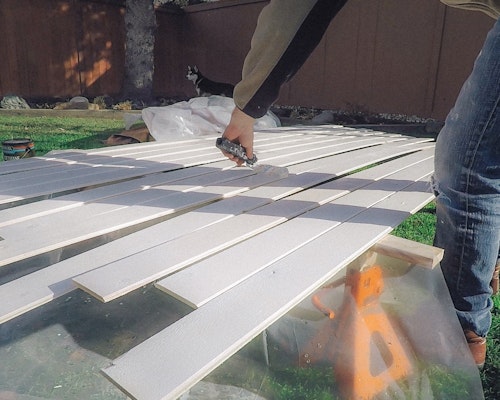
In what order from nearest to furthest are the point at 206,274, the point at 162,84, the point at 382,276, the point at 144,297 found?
the point at 206,274
the point at 144,297
the point at 382,276
the point at 162,84

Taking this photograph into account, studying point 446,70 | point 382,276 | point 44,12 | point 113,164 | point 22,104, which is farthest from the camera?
point 44,12

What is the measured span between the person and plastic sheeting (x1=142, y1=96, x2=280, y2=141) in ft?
8.52

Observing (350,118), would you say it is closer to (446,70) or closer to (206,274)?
(446,70)

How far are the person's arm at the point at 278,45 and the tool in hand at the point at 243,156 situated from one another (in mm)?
207

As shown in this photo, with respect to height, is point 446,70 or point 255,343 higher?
point 446,70

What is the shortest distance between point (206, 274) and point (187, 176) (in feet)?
2.94

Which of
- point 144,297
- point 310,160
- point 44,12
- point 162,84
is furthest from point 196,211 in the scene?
point 162,84

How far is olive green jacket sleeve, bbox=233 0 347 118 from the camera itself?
1145mm

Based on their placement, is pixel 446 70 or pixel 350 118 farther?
pixel 350 118

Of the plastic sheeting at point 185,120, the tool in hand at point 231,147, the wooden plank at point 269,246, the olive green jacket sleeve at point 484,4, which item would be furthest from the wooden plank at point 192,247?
the plastic sheeting at point 185,120

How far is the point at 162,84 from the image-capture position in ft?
35.8

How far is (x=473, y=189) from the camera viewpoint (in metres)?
1.10

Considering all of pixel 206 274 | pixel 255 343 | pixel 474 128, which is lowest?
pixel 255 343

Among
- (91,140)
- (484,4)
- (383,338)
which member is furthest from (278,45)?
(91,140)
